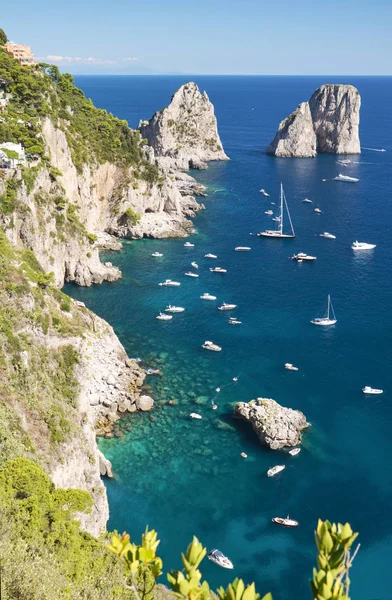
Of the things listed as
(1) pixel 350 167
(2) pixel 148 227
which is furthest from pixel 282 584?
(1) pixel 350 167

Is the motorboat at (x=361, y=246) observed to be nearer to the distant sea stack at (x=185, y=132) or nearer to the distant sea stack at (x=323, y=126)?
the distant sea stack at (x=185, y=132)

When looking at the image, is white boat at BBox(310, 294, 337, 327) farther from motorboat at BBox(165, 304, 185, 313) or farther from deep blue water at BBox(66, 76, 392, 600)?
motorboat at BBox(165, 304, 185, 313)

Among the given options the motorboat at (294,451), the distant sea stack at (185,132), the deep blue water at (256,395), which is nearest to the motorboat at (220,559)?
the deep blue water at (256,395)

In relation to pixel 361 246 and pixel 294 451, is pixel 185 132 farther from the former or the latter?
pixel 294 451

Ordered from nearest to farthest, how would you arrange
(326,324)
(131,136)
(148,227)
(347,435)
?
1. (347,435)
2. (326,324)
3. (148,227)
4. (131,136)

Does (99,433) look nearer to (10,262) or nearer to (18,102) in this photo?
(10,262)

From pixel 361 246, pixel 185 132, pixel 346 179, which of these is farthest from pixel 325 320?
pixel 185 132
